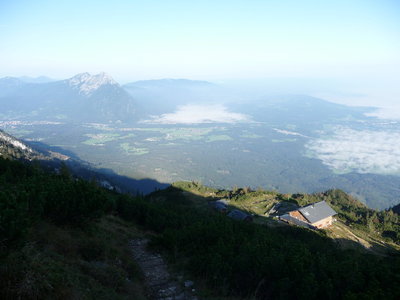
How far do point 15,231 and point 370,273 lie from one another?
10648 millimetres

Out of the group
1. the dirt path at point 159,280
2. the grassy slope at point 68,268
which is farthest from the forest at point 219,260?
the dirt path at point 159,280

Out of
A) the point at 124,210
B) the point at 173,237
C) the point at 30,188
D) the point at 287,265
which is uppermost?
the point at 30,188

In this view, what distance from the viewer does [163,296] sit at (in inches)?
354

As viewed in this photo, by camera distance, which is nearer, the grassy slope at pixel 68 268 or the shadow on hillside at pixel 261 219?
the grassy slope at pixel 68 268

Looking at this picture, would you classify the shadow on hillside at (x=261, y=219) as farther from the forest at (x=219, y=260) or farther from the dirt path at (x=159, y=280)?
the dirt path at (x=159, y=280)

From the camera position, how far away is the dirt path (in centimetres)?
909

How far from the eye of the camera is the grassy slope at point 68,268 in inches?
227

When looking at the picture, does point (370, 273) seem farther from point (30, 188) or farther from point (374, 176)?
point (374, 176)

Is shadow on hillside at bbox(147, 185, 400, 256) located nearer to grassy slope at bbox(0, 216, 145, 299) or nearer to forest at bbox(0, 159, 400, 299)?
forest at bbox(0, 159, 400, 299)

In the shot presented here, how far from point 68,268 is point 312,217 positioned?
3716 centimetres

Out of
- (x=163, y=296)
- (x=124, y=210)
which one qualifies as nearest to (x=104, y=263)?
(x=163, y=296)

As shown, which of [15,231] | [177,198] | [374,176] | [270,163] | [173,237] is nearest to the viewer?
[15,231]

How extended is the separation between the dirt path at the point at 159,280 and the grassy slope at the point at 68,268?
48 centimetres

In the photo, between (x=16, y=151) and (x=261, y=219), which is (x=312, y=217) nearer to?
(x=261, y=219)
